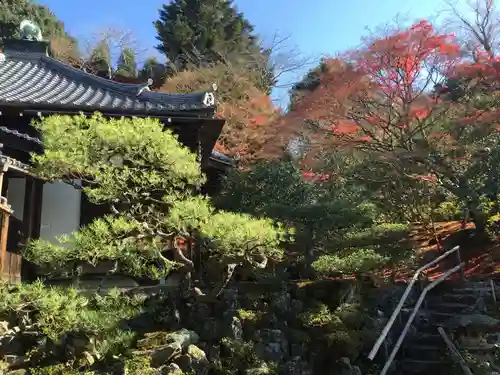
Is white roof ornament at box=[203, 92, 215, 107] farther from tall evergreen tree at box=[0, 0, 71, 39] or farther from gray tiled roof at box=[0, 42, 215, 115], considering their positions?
tall evergreen tree at box=[0, 0, 71, 39]

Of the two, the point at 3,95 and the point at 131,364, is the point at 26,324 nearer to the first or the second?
the point at 131,364

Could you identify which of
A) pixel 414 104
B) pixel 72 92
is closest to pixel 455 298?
pixel 414 104

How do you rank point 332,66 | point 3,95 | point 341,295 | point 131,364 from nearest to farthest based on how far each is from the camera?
point 131,364 < point 341,295 < point 3,95 < point 332,66

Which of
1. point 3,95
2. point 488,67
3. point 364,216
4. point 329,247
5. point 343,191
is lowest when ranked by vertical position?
point 329,247

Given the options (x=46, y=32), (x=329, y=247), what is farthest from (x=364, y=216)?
(x=46, y=32)

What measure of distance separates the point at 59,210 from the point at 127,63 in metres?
23.3

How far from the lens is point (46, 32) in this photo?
30062 millimetres

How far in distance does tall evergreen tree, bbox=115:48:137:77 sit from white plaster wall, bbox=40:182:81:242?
21.7 meters

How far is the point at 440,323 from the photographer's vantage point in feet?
26.2

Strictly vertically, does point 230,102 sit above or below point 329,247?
above

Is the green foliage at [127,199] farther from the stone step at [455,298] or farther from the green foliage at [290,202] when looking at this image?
the stone step at [455,298]

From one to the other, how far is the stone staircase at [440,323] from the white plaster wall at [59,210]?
20.1ft

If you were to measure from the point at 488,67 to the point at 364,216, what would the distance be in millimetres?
5887

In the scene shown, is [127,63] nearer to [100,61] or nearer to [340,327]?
[100,61]
